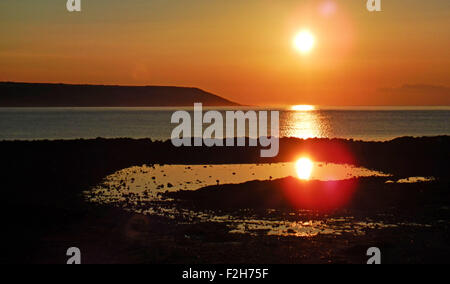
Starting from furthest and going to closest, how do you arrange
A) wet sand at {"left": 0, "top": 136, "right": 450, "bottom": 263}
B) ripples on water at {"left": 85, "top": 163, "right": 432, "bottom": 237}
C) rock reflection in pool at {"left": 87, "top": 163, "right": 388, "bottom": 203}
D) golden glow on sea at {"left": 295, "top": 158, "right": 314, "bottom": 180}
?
golden glow on sea at {"left": 295, "top": 158, "right": 314, "bottom": 180} → rock reflection in pool at {"left": 87, "top": 163, "right": 388, "bottom": 203} → ripples on water at {"left": 85, "top": 163, "right": 432, "bottom": 237} → wet sand at {"left": 0, "top": 136, "right": 450, "bottom": 263}

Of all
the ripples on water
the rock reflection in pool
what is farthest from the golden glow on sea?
the ripples on water

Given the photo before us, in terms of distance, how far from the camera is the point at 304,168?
3772 cm

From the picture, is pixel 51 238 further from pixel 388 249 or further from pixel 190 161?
pixel 190 161

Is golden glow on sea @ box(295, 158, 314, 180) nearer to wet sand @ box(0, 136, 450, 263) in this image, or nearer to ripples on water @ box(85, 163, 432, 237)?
ripples on water @ box(85, 163, 432, 237)

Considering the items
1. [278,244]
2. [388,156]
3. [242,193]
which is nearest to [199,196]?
[242,193]

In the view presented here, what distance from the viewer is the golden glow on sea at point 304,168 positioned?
107 ft

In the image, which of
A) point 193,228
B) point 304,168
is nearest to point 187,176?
point 304,168

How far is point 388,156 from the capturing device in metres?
45.1

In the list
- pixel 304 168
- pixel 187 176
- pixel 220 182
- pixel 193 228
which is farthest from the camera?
pixel 304 168

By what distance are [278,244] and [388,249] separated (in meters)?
3.03

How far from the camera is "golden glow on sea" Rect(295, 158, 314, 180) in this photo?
32619mm

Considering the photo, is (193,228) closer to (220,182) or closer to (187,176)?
(220,182)

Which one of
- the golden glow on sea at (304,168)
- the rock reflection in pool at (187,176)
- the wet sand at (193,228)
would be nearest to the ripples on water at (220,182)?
the rock reflection in pool at (187,176)
